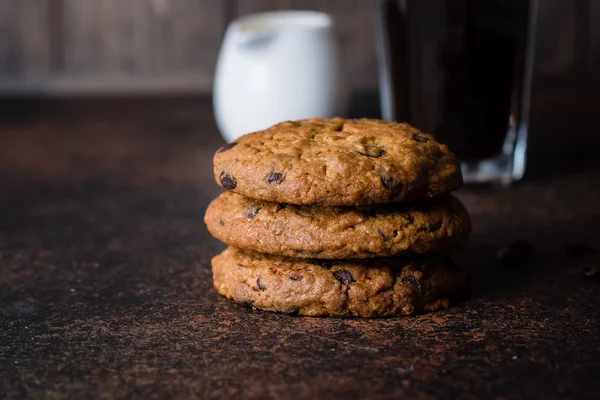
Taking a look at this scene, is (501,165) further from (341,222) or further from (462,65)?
(341,222)

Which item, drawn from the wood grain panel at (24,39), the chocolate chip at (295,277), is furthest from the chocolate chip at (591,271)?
the wood grain panel at (24,39)

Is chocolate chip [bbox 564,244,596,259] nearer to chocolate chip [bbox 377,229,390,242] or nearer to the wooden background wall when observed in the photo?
chocolate chip [bbox 377,229,390,242]

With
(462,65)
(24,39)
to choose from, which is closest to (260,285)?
(462,65)

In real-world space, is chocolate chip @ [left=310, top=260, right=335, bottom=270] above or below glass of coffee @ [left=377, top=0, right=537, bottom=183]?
below

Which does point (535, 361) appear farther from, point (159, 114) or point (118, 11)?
point (118, 11)

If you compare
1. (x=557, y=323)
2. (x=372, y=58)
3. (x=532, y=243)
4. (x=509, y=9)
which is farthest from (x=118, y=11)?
(x=557, y=323)

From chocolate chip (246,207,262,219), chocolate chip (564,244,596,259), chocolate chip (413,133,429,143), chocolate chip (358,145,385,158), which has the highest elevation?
chocolate chip (413,133,429,143)

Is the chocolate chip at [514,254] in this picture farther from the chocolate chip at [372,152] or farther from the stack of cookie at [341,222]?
the chocolate chip at [372,152]

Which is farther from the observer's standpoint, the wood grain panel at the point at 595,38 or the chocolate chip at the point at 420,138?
the wood grain panel at the point at 595,38

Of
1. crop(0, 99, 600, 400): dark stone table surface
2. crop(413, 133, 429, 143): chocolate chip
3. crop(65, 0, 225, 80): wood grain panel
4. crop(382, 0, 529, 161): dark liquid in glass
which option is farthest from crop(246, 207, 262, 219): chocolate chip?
crop(65, 0, 225, 80): wood grain panel
